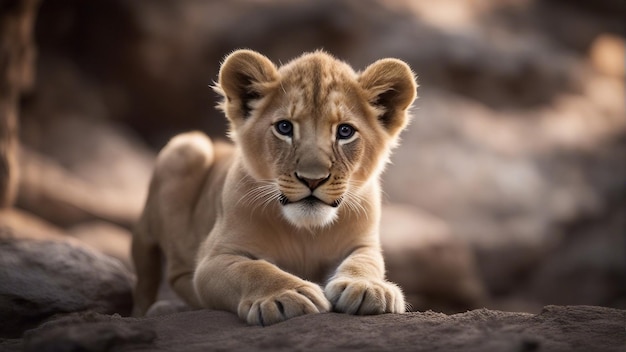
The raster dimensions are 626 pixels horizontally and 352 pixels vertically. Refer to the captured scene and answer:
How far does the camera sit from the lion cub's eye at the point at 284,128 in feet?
13.4

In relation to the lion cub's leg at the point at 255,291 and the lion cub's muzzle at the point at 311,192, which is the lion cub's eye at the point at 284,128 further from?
the lion cub's leg at the point at 255,291

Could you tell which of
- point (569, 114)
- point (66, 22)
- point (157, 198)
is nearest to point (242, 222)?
point (157, 198)

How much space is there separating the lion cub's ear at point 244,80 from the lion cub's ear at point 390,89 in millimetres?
543

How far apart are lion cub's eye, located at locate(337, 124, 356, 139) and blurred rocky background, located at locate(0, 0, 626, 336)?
5416mm

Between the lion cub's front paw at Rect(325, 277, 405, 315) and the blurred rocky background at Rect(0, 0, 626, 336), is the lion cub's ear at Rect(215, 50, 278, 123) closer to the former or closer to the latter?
the lion cub's front paw at Rect(325, 277, 405, 315)

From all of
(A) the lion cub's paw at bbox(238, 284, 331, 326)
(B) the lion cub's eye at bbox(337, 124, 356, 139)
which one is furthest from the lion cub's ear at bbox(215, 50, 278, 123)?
(A) the lion cub's paw at bbox(238, 284, 331, 326)

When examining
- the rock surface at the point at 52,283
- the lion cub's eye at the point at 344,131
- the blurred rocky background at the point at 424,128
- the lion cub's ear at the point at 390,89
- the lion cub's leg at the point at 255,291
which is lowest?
the rock surface at the point at 52,283

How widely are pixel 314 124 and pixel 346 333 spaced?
1.19 meters

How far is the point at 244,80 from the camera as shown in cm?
445

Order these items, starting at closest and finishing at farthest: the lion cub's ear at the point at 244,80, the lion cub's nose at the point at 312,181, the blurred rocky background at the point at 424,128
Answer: the lion cub's nose at the point at 312,181
the lion cub's ear at the point at 244,80
the blurred rocky background at the point at 424,128

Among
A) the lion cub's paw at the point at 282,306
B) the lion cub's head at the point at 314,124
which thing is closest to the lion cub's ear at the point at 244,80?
the lion cub's head at the point at 314,124

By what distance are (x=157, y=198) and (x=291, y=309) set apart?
243 cm

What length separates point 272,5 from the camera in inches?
477

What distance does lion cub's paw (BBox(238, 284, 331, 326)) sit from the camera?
3482 mm
